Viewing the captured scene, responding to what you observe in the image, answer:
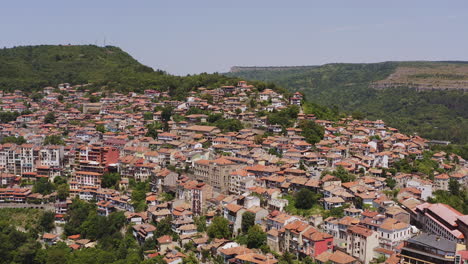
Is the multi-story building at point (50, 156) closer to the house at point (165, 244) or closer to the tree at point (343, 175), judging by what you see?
the house at point (165, 244)

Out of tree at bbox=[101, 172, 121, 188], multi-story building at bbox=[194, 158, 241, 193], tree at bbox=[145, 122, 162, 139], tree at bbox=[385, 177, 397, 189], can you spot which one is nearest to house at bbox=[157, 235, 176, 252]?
multi-story building at bbox=[194, 158, 241, 193]

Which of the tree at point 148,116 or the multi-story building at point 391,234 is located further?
the tree at point 148,116

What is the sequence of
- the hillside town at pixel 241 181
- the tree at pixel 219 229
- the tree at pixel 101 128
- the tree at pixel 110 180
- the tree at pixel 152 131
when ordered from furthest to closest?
the tree at pixel 101 128
the tree at pixel 152 131
the tree at pixel 110 180
the tree at pixel 219 229
the hillside town at pixel 241 181

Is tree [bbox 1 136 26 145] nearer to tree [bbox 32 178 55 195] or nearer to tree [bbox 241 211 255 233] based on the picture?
tree [bbox 32 178 55 195]

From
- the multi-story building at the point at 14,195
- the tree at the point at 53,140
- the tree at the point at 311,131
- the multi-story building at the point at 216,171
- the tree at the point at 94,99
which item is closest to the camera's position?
the multi-story building at the point at 216,171

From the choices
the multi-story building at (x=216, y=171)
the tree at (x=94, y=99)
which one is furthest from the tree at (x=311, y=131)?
the tree at (x=94, y=99)

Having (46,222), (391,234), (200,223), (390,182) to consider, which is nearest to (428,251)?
(391,234)

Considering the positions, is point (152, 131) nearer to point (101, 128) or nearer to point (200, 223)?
point (101, 128)
